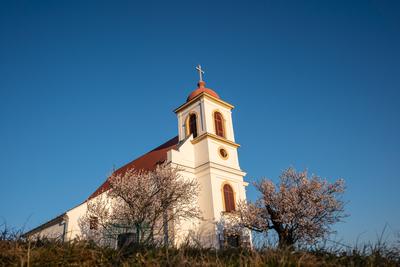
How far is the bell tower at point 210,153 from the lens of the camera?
23.6 meters

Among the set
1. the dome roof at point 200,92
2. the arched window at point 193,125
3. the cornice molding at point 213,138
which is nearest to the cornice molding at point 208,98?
the dome roof at point 200,92

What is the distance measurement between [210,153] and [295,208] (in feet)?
26.7

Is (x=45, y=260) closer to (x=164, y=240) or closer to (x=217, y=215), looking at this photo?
(x=164, y=240)

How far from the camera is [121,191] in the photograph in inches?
816

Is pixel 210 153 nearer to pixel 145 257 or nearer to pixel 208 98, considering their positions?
pixel 208 98

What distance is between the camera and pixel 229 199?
24.7 m

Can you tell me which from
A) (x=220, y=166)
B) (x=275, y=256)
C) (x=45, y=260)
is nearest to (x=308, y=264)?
(x=275, y=256)

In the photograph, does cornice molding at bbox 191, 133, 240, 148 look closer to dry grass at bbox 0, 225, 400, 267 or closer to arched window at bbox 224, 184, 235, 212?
arched window at bbox 224, 184, 235, 212

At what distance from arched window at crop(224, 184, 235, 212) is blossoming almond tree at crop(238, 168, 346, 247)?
953mm

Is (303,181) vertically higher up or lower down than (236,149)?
lower down

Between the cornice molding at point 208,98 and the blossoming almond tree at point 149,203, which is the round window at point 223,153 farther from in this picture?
the cornice molding at point 208,98

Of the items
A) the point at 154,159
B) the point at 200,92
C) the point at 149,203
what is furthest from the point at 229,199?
the point at 200,92

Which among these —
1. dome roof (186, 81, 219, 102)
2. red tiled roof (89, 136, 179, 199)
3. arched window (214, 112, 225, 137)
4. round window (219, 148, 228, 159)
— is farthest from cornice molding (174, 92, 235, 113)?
round window (219, 148, 228, 159)

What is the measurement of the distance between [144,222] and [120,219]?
6.31 feet
